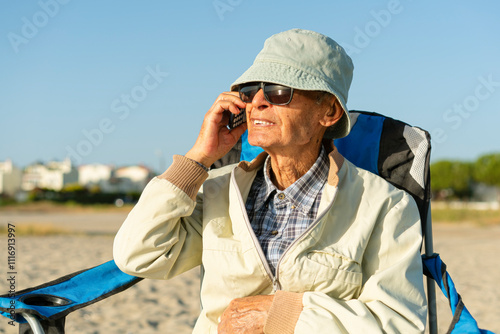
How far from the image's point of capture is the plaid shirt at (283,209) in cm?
192

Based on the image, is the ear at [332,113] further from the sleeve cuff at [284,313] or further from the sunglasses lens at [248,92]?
the sleeve cuff at [284,313]

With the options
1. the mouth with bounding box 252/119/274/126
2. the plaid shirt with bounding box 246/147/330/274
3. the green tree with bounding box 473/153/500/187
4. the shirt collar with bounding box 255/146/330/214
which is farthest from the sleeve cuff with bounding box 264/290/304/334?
the green tree with bounding box 473/153/500/187

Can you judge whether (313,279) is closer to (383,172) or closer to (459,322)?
(459,322)

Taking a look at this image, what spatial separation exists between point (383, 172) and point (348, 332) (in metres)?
0.95

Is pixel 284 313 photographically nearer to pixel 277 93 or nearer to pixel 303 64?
pixel 277 93

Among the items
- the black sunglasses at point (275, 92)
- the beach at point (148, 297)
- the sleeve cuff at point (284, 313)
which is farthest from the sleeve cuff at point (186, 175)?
the beach at point (148, 297)

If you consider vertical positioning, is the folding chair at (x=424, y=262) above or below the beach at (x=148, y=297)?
above

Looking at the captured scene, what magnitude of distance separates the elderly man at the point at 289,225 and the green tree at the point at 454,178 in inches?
2161

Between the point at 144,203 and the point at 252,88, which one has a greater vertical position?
the point at 252,88

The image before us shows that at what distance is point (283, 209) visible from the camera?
201 cm

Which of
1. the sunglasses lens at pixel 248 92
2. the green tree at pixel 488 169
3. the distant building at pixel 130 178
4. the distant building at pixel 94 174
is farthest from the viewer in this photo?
the distant building at pixel 94 174

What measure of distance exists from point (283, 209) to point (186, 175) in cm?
39

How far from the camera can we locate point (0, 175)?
69.9 meters

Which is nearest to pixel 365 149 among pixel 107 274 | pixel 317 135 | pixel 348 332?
pixel 317 135
